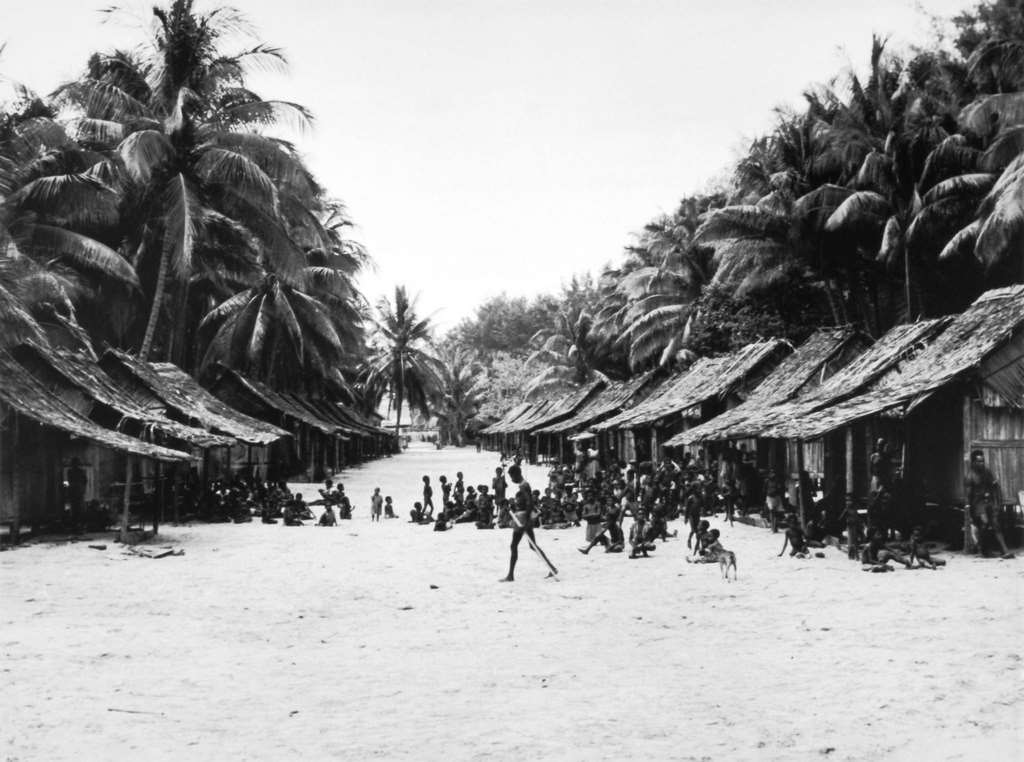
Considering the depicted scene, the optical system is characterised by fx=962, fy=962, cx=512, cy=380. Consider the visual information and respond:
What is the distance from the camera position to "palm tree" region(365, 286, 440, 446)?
6041 cm

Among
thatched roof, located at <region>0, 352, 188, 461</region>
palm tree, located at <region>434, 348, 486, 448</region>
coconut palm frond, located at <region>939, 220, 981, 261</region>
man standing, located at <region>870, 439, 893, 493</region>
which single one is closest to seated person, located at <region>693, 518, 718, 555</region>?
man standing, located at <region>870, 439, 893, 493</region>

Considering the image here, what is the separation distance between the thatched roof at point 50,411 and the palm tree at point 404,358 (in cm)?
4327

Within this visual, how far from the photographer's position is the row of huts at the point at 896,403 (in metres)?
13.7

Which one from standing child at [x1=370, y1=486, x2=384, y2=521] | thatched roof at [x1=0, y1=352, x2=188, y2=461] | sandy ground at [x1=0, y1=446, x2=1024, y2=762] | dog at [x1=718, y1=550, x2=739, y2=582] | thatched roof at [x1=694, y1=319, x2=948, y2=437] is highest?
thatched roof at [x1=694, y1=319, x2=948, y2=437]

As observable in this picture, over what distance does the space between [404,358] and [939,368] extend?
47.5 meters

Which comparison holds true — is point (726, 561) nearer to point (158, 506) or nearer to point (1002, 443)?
point (1002, 443)

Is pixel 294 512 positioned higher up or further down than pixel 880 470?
further down

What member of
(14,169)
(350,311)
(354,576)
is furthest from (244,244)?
(354,576)

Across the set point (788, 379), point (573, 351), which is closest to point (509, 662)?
point (788, 379)

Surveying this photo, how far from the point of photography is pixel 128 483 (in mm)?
15492

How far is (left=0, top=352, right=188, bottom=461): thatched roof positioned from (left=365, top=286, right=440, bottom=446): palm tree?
43.3 m

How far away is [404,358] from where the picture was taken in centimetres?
6034

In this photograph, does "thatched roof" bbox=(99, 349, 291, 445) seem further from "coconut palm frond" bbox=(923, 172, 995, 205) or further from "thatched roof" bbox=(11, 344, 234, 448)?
"coconut palm frond" bbox=(923, 172, 995, 205)

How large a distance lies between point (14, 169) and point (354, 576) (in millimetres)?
15349
